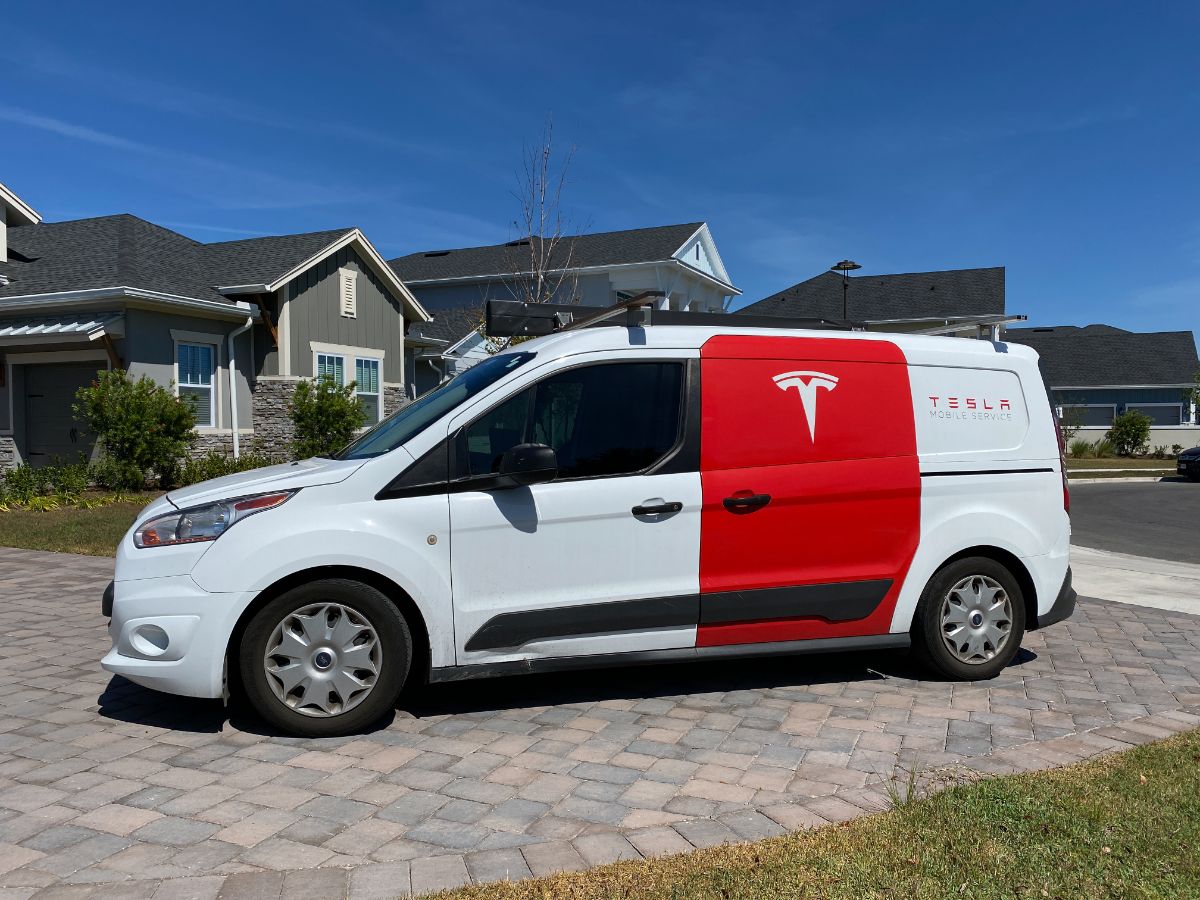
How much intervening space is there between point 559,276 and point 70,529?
51.3ft

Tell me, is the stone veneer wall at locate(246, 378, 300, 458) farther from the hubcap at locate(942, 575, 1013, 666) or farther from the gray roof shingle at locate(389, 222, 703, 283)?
the hubcap at locate(942, 575, 1013, 666)

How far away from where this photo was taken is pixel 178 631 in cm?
443

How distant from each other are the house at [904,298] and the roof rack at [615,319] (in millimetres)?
32693

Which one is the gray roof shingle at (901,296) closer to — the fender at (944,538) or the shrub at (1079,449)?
the shrub at (1079,449)

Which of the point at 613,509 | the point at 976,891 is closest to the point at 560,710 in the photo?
the point at 613,509

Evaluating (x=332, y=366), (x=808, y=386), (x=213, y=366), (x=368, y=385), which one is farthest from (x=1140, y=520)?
(x=213, y=366)

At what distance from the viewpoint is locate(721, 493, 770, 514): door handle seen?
16.4 feet

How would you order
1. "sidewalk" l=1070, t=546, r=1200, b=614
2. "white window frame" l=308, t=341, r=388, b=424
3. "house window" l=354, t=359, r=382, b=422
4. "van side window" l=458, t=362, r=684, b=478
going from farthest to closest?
"house window" l=354, t=359, r=382, b=422, "white window frame" l=308, t=341, r=388, b=424, "sidewalk" l=1070, t=546, r=1200, b=614, "van side window" l=458, t=362, r=684, b=478

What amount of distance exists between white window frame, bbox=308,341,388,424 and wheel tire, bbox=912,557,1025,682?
17.2 m

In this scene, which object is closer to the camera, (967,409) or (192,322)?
(967,409)

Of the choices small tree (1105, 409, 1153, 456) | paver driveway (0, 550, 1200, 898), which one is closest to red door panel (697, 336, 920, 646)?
paver driveway (0, 550, 1200, 898)

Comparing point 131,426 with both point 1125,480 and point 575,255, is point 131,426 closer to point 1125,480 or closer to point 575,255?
point 575,255

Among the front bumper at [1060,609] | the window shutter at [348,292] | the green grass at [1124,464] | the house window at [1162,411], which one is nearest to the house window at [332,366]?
the window shutter at [348,292]

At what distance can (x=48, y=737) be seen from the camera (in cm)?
462
